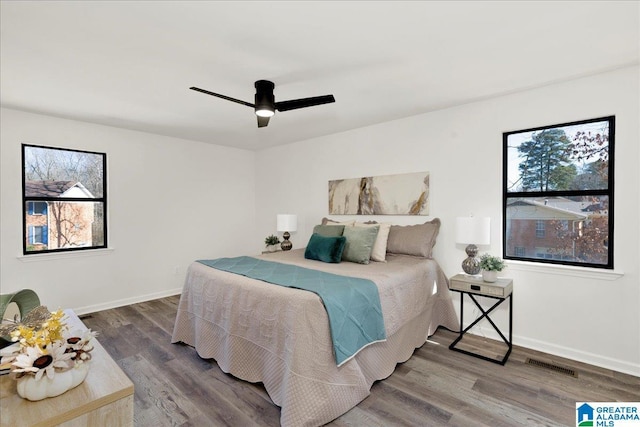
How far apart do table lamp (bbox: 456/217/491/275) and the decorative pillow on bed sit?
391 millimetres

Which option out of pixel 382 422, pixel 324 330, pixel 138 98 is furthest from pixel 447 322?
pixel 138 98

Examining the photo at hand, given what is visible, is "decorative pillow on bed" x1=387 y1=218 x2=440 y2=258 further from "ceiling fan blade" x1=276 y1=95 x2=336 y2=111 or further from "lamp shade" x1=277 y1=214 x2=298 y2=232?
"ceiling fan blade" x1=276 y1=95 x2=336 y2=111

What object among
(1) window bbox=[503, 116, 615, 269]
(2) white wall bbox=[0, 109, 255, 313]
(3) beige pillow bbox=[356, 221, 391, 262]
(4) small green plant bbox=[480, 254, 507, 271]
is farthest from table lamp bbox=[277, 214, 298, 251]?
(1) window bbox=[503, 116, 615, 269]

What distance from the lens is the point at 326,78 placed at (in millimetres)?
2723

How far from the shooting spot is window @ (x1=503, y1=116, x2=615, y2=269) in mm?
Answer: 2697

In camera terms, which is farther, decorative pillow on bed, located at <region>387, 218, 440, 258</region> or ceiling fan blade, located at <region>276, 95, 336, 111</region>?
decorative pillow on bed, located at <region>387, 218, 440, 258</region>

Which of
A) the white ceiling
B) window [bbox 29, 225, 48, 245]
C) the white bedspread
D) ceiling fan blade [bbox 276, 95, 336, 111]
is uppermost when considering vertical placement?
the white ceiling

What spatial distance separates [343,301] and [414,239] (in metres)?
1.64

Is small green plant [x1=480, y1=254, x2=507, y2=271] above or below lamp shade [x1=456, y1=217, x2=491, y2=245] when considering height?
below

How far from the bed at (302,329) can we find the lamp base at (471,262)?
340 millimetres

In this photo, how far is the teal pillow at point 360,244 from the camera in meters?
3.32

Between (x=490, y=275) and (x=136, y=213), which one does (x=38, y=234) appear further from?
(x=490, y=275)

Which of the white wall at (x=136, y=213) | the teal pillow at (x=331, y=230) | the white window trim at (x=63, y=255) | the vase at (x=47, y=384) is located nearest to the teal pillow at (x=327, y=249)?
the teal pillow at (x=331, y=230)

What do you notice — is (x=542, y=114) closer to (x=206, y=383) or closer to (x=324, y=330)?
(x=324, y=330)
